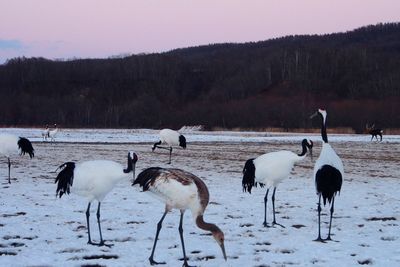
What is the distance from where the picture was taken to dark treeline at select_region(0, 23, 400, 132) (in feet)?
343

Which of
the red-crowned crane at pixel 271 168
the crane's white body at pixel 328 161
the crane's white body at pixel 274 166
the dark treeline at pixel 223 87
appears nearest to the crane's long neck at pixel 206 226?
the crane's white body at pixel 328 161

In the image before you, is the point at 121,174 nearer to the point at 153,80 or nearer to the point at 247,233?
the point at 247,233

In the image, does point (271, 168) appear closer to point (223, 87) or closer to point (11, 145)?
point (11, 145)

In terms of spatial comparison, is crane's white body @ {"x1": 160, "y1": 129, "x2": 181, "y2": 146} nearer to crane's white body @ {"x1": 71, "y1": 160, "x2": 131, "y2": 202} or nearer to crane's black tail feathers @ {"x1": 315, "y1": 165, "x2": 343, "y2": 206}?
crane's white body @ {"x1": 71, "y1": 160, "x2": 131, "y2": 202}

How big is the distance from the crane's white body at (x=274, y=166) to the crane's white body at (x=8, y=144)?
10.1 metres

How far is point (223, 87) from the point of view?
141 metres

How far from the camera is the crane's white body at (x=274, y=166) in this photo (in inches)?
434

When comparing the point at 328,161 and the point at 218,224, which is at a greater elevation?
the point at 328,161

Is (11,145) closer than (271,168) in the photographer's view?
No

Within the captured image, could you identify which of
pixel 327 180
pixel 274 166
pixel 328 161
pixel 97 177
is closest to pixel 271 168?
pixel 274 166

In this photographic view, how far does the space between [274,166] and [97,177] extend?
3759 mm

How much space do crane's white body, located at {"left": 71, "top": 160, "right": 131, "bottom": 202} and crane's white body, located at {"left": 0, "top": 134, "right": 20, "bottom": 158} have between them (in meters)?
9.58

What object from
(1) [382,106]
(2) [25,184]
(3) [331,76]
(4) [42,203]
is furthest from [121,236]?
(3) [331,76]

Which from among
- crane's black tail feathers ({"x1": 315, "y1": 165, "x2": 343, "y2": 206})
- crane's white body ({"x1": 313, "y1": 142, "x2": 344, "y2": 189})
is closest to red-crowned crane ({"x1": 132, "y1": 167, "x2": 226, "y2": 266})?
crane's black tail feathers ({"x1": 315, "y1": 165, "x2": 343, "y2": 206})
